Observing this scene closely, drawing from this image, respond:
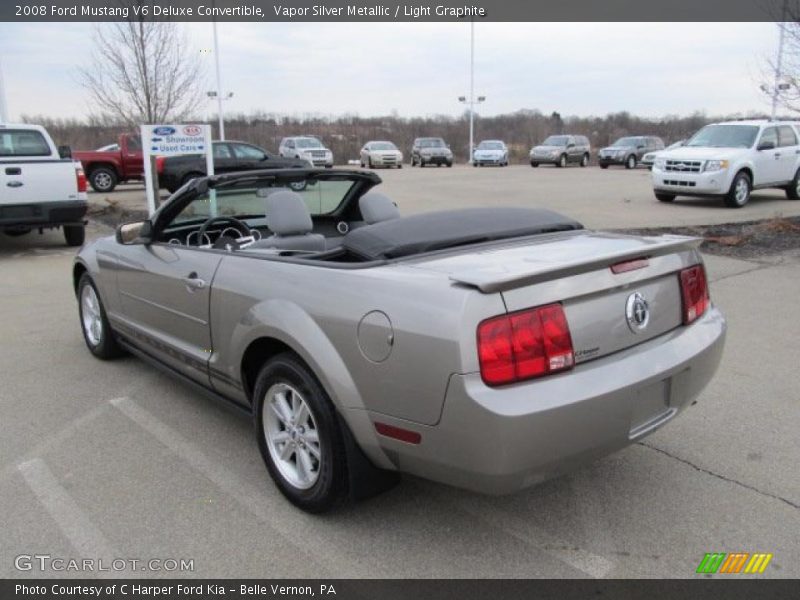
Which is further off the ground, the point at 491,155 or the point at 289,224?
the point at 491,155

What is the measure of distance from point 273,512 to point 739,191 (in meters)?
14.2

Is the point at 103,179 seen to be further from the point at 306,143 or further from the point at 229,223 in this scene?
the point at 229,223

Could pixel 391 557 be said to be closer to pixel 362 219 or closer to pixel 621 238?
pixel 621 238

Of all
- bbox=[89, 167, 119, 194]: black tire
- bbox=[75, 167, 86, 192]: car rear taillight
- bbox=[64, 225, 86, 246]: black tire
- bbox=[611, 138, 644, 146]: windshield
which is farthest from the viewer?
bbox=[611, 138, 644, 146]: windshield

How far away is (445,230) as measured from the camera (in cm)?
326

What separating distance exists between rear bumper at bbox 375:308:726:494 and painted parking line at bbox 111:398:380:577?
0.48 m

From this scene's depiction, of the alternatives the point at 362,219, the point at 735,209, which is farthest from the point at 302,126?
the point at 362,219

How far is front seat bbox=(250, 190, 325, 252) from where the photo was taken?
4.00 metres

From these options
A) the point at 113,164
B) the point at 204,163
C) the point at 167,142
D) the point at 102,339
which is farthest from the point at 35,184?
the point at 113,164

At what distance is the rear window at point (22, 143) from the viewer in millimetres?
10812

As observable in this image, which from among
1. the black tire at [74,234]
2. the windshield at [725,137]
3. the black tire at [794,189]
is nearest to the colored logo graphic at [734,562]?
the black tire at [74,234]

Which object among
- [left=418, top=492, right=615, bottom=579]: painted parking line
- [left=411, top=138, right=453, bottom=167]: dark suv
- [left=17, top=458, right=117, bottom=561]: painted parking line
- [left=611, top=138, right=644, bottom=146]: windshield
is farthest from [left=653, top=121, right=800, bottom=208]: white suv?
[left=411, top=138, right=453, bottom=167]: dark suv

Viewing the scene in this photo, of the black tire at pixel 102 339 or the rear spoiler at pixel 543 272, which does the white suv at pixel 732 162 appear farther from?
the black tire at pixel 102 339

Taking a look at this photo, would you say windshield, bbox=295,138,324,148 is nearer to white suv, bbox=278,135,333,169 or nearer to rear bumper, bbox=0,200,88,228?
white suv, bbox=278,135,333,169
